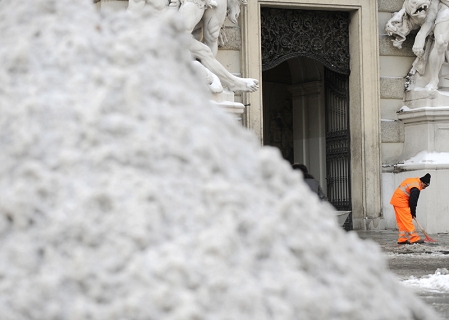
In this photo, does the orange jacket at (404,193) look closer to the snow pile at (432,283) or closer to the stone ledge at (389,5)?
the stone ledge at (389,5)

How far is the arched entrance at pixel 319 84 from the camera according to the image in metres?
12.2

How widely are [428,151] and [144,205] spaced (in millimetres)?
10879

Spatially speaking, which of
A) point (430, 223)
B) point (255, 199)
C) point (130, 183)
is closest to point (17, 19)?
point (130, 183)

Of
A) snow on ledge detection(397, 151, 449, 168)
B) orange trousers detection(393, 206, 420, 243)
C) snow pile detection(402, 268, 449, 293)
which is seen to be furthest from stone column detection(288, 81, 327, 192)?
snow pile detection(402, 268, 449, 293)

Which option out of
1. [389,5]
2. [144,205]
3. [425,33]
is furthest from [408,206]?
[144,205]

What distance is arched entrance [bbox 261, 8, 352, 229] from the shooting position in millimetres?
12172

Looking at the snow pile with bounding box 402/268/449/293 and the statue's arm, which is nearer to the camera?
the snow pile with bounding box 402/268/449/293

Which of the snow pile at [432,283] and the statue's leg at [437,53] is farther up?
the statue's leg at [437,53]

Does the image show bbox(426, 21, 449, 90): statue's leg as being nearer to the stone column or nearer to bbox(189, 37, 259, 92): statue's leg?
the stone column

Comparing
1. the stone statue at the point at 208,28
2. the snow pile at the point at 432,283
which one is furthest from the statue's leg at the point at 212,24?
the snow pile at the point at 432,283

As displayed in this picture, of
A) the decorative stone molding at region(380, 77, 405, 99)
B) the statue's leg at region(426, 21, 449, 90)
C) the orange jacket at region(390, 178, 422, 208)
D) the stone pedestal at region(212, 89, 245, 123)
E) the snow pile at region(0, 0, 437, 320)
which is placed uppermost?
the statue's leg at region(426, 21, 449, 90)

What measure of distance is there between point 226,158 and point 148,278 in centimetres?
36

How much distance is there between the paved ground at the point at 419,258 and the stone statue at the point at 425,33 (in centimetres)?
233

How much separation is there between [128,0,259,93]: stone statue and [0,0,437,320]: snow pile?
27.2 feet
